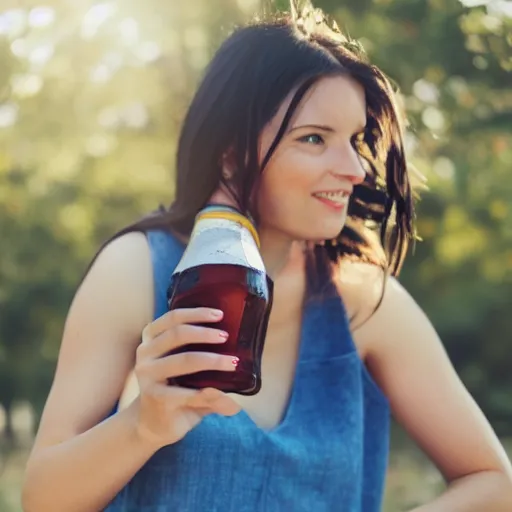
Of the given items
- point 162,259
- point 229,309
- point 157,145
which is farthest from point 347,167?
point 157,145

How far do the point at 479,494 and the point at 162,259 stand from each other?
757 mm

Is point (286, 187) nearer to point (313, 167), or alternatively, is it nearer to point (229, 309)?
point (313, 167)

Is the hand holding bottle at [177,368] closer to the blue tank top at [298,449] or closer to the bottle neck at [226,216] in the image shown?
the bottle neck at [226,216]

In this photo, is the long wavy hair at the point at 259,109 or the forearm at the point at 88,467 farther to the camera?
the long wavy hair at the point at 259,109

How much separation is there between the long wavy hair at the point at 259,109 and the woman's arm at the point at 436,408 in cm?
18

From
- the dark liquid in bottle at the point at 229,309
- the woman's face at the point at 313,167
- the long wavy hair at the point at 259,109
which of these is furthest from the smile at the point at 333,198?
the dark liquid in bottle at the point at 229,309

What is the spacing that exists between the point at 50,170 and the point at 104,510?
6.16m

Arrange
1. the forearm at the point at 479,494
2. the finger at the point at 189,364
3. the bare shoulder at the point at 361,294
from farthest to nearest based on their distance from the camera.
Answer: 1. the bare shoulder at the point at 361,294
2. the forearm at the point at 479,494
3. the finger at the point at 189,364

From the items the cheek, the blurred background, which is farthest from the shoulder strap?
the blurred background

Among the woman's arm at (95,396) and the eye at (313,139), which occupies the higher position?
the eye at (313,139)

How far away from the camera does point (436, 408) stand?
2.00 metres

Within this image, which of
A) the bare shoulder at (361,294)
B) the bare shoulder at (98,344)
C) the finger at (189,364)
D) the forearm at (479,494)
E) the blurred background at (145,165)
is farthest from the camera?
the blurred background at (145,165)

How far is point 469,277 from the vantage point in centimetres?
632

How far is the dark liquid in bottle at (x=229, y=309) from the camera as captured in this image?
1.35 meters
